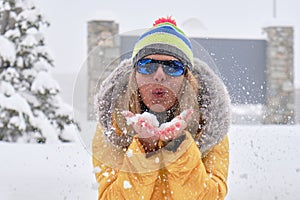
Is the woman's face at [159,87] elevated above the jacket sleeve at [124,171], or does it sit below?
above

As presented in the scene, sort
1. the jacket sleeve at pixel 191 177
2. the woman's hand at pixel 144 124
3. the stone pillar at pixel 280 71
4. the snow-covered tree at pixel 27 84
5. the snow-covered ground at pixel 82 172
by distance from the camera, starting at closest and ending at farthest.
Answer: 1. the woman's hand at pixel 144 124
2. the jacket sleeve at pixel 191 177
3. the snow-covered ground at pixel 82 172
4. the snow-covered tree at pixel 27 84
5. the stone pillar at pixel 280 71

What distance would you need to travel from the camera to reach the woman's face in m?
1.79

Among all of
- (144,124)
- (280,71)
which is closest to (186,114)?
(144,124)

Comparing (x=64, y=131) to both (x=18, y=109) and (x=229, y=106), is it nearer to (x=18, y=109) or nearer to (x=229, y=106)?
(x=18, y=109)

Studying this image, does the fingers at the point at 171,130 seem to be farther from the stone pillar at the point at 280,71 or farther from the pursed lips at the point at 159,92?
the stone pillar at the point at 280,71

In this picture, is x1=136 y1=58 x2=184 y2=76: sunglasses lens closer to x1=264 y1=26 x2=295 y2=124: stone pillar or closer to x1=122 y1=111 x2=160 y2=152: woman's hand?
x1=122 y1=111 x2=160 y2=152: woman's hand

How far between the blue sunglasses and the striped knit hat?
3 centimetres

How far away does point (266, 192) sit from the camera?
11.7ft

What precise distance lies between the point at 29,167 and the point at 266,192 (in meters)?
1.86

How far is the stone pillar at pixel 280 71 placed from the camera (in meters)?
10.1

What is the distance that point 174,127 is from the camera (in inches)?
71.6

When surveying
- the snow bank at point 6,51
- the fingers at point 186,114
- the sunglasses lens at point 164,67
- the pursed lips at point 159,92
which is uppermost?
the sunglasses lens at point 164,67

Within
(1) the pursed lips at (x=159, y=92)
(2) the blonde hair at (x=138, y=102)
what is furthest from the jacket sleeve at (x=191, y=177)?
(1) the pursed lips at (x=159, y=92)

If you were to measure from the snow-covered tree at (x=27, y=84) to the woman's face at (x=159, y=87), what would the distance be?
195 inches
